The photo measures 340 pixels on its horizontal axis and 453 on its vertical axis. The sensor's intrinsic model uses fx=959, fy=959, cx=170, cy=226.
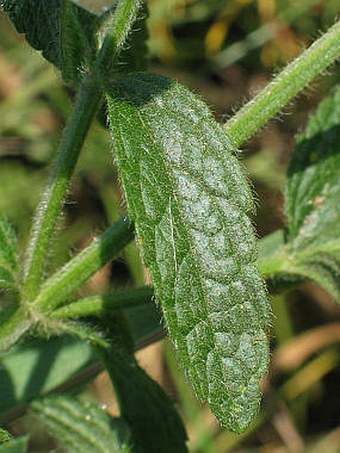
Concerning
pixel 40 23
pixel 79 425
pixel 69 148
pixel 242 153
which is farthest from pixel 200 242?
pixel 242 153

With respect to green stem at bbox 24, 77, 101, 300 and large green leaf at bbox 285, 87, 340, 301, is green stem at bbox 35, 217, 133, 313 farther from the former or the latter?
large green leaf at bbox 285, 87, 340, 301

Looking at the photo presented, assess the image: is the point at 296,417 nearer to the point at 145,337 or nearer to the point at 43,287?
the point at 145,337

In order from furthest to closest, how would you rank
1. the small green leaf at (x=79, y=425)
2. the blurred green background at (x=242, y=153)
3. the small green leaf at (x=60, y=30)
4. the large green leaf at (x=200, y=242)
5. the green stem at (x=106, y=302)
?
1. the blurred green background at (x=242, y=153)
2. the small green leaf at (x=79, y=425)
3. the green stem at (x=106, y=302)
4. the small green leaf at (x=60, y=30)
5. the large green leaf at (x=200, y=242)

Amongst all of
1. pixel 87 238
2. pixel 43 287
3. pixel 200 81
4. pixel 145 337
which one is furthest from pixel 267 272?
pixel 200 81

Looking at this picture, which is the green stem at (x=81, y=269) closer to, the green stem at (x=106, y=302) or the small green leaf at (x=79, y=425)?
the green stem at (x=106, y=302)

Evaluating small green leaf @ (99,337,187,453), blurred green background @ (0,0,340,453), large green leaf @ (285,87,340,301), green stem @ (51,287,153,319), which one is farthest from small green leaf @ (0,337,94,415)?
blurred green background @ (0,0,340,453)

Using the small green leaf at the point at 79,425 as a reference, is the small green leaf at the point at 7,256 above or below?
above

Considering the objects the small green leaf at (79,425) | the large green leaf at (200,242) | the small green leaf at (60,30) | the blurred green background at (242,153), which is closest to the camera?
the large green leaf at (200,242)

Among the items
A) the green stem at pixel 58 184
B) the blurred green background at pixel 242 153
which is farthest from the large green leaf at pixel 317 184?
the blurred green background at pixel 242 153
